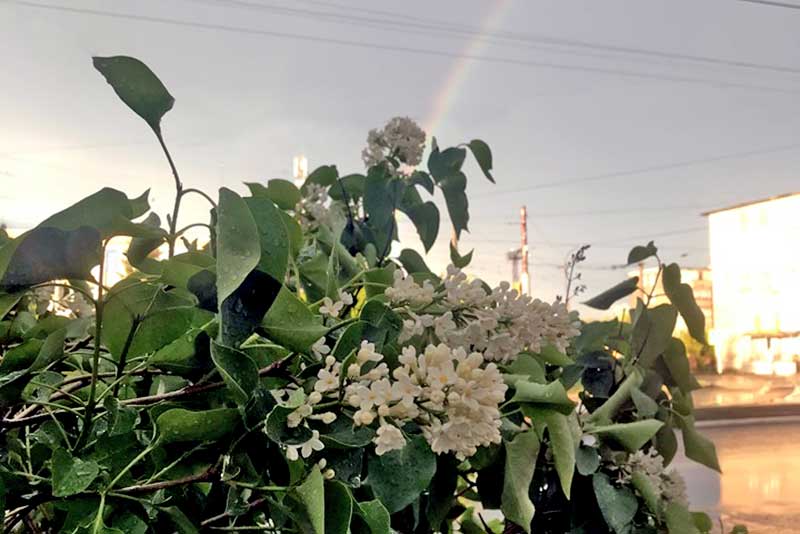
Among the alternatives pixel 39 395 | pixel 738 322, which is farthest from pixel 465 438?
pixel 738 322

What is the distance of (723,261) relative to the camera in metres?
9.80

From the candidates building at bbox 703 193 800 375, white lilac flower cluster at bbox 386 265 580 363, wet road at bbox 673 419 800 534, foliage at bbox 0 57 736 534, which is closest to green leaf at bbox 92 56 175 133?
foliage at bbox 0 57 736 534

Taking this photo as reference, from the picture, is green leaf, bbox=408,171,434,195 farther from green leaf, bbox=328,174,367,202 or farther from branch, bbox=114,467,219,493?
branch, bbox=114,467,219,493

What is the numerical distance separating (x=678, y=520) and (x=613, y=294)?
6.0 inches

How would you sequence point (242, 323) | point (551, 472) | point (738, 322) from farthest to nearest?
point (738, 322)
point (551, 472)
point (242, 323)

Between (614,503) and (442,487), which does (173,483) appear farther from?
(614,503)

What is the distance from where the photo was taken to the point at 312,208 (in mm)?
449

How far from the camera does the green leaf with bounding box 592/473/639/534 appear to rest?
13.2 inches

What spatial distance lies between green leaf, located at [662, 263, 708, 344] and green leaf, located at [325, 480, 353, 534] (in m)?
0.27

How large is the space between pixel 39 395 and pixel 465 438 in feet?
0.54

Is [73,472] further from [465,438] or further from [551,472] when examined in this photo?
[551,472]

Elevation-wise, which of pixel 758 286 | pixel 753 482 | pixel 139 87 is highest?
pixel 139 87

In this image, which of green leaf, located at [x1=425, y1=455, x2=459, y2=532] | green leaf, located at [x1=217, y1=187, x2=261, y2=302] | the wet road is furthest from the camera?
the wet road

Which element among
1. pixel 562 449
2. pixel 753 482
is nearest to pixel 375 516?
pixel 562 449
